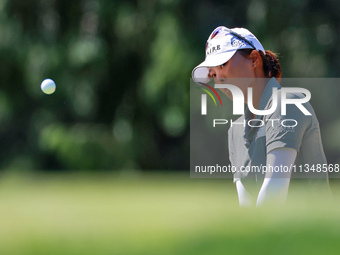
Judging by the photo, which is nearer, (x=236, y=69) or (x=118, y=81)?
(x=236, y=69)

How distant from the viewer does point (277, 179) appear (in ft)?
8.71

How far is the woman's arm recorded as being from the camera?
2.66 metres

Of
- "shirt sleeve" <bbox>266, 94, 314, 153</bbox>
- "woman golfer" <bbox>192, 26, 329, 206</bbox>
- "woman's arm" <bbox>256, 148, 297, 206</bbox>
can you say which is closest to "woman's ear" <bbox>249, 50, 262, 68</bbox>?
"woman golfer" <bbox>192, 26, 329, 206</bbox>

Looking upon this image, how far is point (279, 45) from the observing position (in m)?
15.3

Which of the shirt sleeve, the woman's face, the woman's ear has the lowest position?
the shirt sleeve

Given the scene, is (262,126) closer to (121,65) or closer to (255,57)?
(255,57)

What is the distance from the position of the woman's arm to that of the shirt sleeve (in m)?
0.02

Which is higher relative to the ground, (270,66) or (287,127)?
(270,66)

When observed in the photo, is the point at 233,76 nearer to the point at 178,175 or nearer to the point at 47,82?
the point at 47,82

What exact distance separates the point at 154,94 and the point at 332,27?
403cm

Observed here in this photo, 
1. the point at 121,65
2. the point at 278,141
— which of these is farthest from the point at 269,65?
the point at 121,65

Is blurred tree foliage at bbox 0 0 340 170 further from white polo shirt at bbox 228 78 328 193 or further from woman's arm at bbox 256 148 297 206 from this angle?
woman's arm at bbox 256 148 297 206

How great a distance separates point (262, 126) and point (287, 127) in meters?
0.18

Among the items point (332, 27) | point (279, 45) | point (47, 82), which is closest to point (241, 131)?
point (47, 82)
